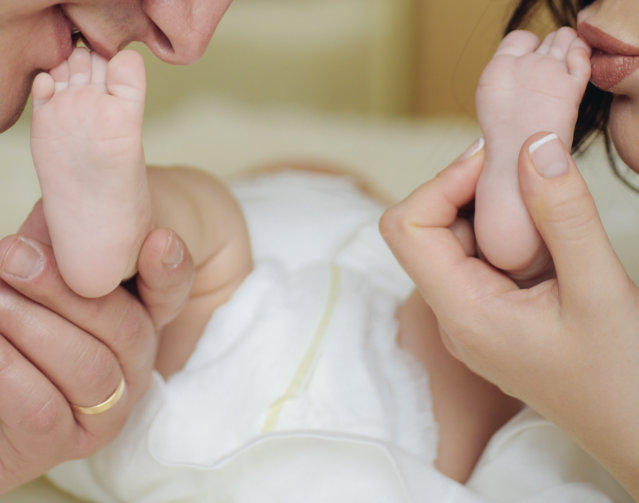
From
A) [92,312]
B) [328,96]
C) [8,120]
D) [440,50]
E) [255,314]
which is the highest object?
[8,120]

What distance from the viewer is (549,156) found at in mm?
615

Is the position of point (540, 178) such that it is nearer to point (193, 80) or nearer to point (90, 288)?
point (90, 288)

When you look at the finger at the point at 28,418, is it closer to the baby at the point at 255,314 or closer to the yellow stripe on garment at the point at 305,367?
the baby at the point at 255,314

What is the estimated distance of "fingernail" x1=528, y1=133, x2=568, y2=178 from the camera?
0.61 m

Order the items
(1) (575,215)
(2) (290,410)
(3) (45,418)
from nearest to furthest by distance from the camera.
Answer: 1. (1) (575,215)
2. (3) (45,418)
3. (2) (290,410)

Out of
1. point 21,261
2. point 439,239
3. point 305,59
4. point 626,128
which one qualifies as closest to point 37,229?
point 21,261

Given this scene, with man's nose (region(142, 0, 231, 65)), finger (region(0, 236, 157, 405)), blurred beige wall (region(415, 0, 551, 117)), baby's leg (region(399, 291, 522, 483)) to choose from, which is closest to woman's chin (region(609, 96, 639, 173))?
baby's leg (region(399, 291, 522, 483))

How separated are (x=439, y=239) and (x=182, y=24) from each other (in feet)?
1.00

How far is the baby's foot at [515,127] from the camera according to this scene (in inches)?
26.2

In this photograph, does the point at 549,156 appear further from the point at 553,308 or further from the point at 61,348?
the point at 61,348

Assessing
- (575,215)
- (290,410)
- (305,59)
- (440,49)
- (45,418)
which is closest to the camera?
(575,215)

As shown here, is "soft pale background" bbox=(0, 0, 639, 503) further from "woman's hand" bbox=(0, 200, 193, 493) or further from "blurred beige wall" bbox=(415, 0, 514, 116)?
"woman's hand" bbox=(0, 200, 193, 493)

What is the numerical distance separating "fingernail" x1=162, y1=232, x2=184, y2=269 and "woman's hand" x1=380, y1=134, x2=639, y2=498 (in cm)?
21

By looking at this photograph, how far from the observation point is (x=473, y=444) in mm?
886
